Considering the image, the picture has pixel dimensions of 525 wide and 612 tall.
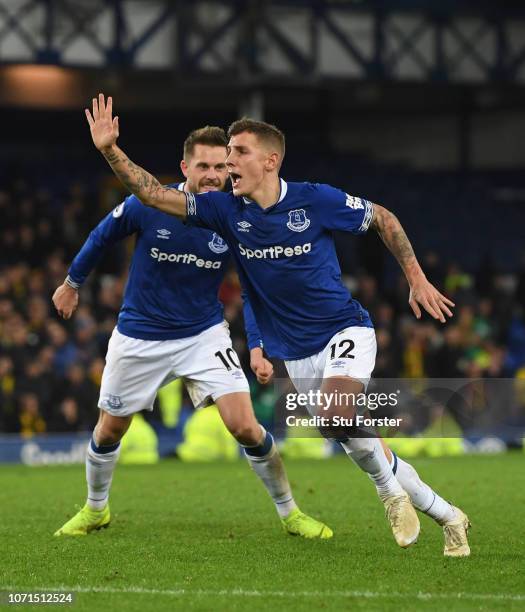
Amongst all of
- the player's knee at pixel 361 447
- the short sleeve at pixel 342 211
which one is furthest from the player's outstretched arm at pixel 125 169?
the player's knee at pixel 361 447

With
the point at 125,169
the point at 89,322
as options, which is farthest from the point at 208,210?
the point at 89,322

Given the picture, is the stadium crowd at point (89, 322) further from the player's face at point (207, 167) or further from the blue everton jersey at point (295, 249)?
the blue everton jersey at point (295, 249)

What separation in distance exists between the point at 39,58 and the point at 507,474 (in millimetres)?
12077

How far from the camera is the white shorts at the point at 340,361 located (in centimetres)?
785

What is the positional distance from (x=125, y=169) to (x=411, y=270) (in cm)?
172

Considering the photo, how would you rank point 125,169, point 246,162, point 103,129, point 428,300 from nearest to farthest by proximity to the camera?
1. point 103,129
2. point 125,169
3. point 428,300
4. point 246,162

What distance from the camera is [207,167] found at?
29.0 feet

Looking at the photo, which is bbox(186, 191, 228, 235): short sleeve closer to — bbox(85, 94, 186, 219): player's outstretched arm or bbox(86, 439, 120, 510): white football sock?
bbox(85, 94, 186, 219): player's outstretched arm

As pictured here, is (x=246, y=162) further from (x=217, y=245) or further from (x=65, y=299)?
(x=65, y=299)

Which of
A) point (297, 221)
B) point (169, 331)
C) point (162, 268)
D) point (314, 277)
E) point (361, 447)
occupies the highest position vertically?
point (297, 221)

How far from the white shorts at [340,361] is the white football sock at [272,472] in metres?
0.87

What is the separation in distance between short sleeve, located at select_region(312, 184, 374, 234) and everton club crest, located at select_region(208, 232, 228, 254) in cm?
114

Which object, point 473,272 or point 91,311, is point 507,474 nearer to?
point 91,311

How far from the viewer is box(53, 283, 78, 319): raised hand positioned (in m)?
9.01
